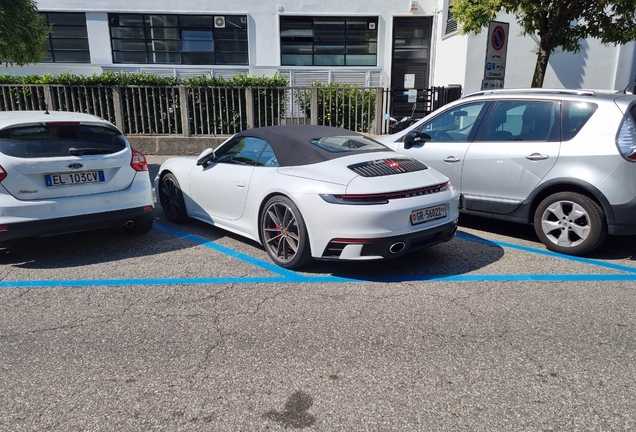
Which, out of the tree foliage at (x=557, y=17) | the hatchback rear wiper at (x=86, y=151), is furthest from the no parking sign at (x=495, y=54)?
the hatchback rear wiper at (x=86, y=151)

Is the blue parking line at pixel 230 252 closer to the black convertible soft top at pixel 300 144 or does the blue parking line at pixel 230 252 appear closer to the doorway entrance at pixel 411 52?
the black convertible soft top at pixel 300 144

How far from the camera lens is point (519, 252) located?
17.0 ft

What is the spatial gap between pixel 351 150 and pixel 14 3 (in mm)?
6964

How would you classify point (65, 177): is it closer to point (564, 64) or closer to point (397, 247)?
point (397, 247)

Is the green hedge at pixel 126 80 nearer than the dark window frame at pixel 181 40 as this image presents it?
Yes

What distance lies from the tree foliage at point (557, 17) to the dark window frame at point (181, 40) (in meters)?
11.7

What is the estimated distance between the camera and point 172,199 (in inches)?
249

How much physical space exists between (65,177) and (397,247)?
3.39m

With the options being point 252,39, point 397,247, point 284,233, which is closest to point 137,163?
point 284,233

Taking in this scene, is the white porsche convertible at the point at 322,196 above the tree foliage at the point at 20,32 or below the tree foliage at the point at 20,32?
below

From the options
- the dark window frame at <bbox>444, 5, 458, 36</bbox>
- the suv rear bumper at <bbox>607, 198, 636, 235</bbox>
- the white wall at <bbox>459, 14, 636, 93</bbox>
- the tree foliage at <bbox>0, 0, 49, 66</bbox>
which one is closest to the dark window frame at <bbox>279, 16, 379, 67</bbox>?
the dark window frame at <bbox>444, 5, 458, 36</bbox>

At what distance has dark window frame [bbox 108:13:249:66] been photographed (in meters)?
18.9

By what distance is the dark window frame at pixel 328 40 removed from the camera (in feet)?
61.5

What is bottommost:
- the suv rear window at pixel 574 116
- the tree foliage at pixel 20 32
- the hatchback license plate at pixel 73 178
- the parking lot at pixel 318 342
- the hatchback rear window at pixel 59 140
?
the parking lot at pixel 318 342
